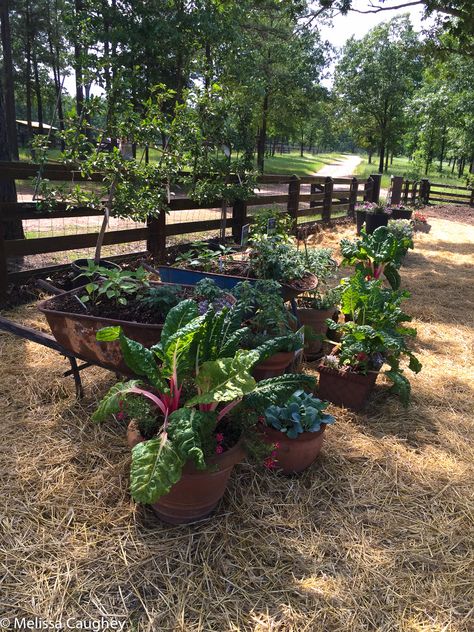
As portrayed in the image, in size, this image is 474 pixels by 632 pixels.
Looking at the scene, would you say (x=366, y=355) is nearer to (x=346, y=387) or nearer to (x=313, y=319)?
(x=346, y=387)

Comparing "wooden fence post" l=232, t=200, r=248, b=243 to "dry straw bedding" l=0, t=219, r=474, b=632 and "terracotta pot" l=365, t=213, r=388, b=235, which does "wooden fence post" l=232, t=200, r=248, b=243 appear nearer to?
"terracotta pot" l=365, t=213, r=388, b=235

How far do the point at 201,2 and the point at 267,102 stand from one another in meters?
12.8

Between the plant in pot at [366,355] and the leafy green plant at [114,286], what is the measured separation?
138 centimetres

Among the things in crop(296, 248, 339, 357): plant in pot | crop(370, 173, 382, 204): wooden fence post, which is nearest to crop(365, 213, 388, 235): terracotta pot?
crop(370, 173, 382, 204): wooden fence post

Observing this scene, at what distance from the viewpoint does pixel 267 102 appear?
23312 millimetres

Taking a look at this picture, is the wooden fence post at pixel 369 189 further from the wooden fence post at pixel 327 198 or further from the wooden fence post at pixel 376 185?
the wooden fence post at pixel 327 198

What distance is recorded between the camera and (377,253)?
411 cm

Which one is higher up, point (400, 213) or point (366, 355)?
point (400, 213)

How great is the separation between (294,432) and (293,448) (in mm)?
94

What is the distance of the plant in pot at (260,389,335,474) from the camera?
2.29m

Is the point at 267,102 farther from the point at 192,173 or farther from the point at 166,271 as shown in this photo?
the point at 166,271

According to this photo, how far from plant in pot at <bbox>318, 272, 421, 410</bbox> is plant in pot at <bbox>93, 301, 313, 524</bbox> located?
1025 millimetres

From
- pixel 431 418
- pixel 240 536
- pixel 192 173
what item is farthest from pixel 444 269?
pixel 240 536

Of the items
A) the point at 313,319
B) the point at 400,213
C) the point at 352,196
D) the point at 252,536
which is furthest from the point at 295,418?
the point at 352,196
